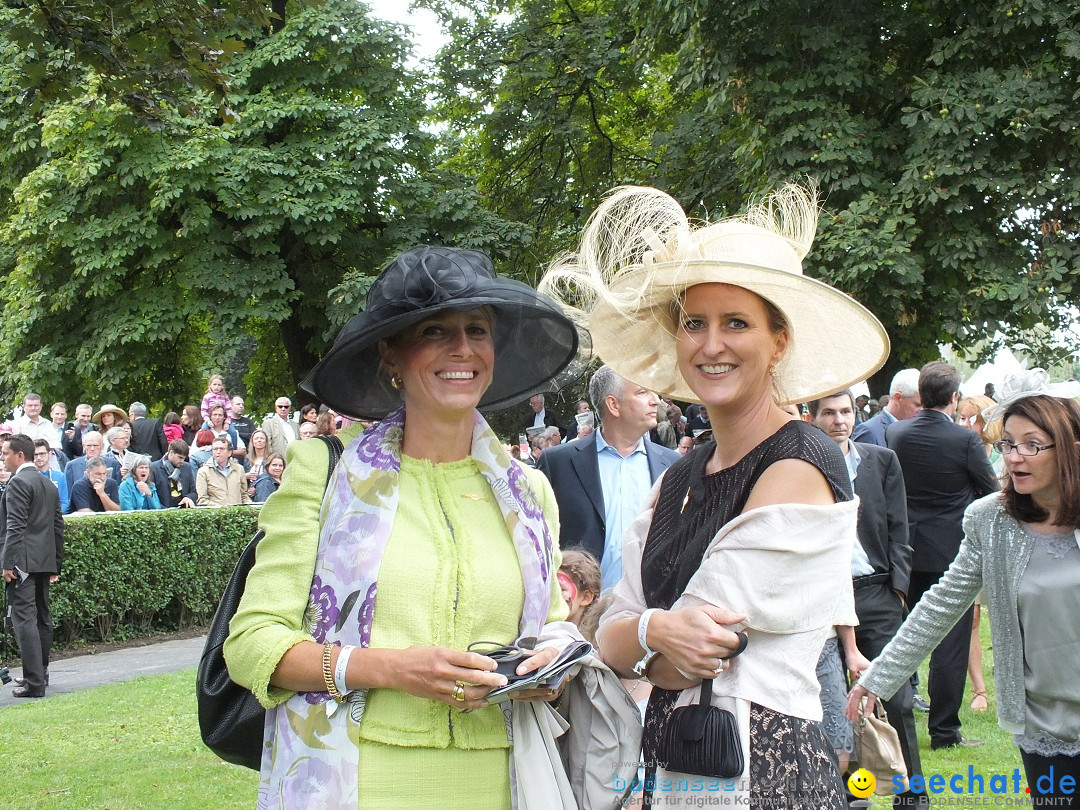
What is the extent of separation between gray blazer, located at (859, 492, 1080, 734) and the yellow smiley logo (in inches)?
23.5

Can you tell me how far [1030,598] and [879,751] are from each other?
3.02ft

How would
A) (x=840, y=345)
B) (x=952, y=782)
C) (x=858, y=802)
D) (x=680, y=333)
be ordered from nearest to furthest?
(x=680, y=333) → (x=840, y=345) → (x=858, y=802) → (x=952, y=782)

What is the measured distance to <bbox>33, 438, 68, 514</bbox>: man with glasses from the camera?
13.1 metres

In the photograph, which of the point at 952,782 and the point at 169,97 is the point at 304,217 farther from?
the point at 952,782

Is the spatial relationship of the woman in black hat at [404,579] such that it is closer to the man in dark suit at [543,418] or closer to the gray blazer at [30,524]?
the gray blazer at [30,524]

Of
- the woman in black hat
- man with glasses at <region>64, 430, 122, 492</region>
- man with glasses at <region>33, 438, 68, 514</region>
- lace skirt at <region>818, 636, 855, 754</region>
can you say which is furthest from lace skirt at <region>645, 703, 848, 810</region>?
man with glasses at <region>64, 430, 122, 492</region>

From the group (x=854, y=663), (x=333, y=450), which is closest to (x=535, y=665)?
(x=333, y=450)

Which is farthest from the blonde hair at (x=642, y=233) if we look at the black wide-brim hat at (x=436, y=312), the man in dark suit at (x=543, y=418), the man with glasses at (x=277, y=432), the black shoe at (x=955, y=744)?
the man in dark suit at (x=543, y=418)

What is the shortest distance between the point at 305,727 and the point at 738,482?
108 cm

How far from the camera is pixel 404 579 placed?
254cm

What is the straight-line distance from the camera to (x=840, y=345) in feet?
9.06

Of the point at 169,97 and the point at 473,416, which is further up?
the point at 169,97

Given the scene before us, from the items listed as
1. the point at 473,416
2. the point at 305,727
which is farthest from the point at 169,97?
the point at 305,727

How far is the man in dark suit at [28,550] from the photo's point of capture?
32.9 ft
